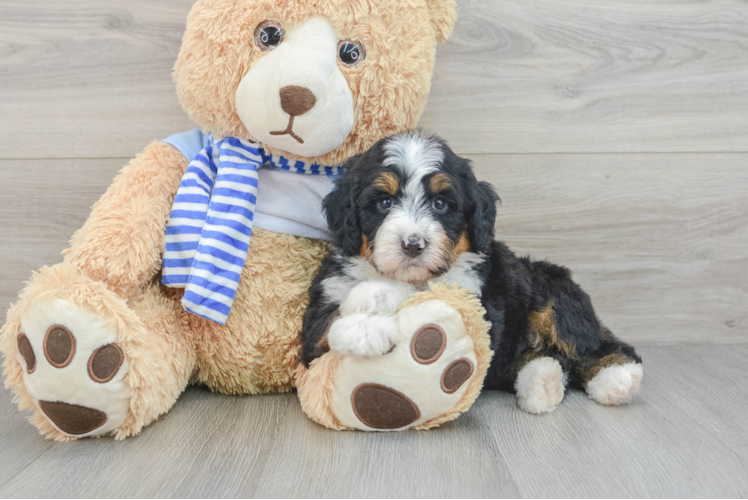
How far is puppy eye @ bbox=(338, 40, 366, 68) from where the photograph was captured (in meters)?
1.71

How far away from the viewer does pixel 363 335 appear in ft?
4.67

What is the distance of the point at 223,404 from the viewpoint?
71.6 inches

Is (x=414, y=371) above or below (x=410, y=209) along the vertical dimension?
below

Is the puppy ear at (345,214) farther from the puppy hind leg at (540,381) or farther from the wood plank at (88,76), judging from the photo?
the wood plank at (88,76)

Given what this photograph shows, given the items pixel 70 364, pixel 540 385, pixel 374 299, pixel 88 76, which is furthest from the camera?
pixel 88 76

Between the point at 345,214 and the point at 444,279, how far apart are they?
0.32 metres

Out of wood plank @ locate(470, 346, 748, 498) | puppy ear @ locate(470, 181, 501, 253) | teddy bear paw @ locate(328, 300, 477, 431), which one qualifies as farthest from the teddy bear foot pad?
puppy ear @ locate(470, 181, 501, 253)

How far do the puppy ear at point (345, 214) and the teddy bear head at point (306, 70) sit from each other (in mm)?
147

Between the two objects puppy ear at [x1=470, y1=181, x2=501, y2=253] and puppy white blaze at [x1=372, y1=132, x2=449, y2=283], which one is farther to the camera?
puppy ear at [x1=470, y1=181, x2=501, y2=253]

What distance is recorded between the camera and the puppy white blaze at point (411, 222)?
1.51m

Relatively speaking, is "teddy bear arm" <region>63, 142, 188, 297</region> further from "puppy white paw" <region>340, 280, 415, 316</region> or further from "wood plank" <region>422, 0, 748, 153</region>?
"wood plank" <region>422, 0, 748, 153</region>

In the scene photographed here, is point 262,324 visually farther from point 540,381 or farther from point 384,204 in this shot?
point 540,381

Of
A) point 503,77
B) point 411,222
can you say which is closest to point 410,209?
point 411,222

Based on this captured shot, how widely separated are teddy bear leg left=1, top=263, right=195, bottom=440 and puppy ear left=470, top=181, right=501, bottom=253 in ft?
2.99
